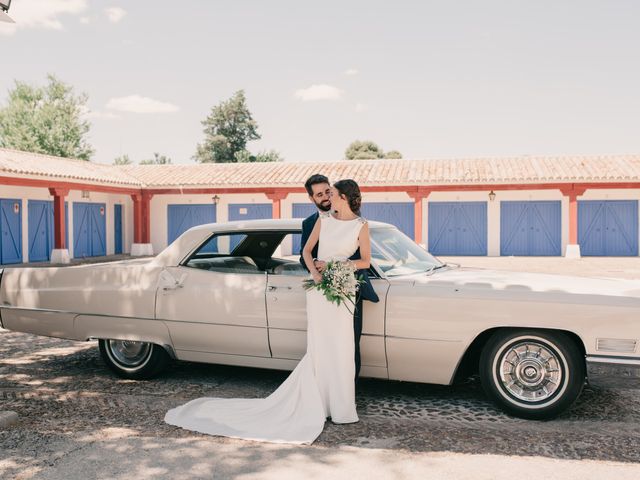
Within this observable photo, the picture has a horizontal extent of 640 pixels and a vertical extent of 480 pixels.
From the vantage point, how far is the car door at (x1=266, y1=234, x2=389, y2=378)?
4.75m

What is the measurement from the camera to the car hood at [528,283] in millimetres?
4484

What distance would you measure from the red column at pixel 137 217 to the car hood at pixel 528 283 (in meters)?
22.5

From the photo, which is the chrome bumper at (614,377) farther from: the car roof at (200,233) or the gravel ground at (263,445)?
the car roof at (200,233)

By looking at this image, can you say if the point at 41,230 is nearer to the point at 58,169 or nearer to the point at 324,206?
the point at 58,169

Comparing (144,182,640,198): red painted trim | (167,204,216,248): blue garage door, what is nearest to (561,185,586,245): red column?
(144,182,640,198): red painted trim

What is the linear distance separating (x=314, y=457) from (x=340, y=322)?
1038mm

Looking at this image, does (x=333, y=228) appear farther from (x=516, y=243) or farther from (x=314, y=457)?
(x=516, y=243)

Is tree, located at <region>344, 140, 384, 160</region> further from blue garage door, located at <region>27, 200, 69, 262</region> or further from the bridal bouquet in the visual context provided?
the bridal bouquet

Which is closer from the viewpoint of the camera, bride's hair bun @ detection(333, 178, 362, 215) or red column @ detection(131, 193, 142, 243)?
bride's hair bun @ detection(333, 178, 362, 215)

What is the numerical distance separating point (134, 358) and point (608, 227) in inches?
855

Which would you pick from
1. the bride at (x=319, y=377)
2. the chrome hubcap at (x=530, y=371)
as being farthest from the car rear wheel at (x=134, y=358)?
the chrome hubcap at (x=530, y=371)

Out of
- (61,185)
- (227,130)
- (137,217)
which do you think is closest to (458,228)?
(137,217)

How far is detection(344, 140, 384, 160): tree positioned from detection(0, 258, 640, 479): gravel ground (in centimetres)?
5633

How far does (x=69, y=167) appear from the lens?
23.2 metres
